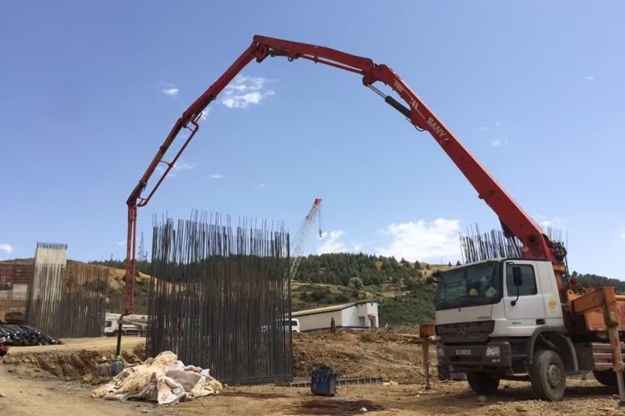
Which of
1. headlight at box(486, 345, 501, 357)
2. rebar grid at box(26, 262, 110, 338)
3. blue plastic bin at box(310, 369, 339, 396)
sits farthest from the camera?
rebar grid at box(26, 262, 110, 338)

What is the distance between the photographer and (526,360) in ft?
31.5

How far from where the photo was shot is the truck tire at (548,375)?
31.0ft

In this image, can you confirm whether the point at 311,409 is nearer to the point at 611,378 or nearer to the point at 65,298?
the point at 611,378

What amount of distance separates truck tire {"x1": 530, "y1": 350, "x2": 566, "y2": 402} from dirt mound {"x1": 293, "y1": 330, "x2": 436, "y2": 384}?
8516mm

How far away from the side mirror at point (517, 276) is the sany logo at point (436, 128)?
145 inches

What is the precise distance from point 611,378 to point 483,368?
376cm

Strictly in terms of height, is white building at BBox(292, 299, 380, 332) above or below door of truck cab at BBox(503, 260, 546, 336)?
above

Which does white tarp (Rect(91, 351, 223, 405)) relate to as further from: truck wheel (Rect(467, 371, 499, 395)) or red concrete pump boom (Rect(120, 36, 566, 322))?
red concrete pump boom (Rect(120, 36, 566, 322))

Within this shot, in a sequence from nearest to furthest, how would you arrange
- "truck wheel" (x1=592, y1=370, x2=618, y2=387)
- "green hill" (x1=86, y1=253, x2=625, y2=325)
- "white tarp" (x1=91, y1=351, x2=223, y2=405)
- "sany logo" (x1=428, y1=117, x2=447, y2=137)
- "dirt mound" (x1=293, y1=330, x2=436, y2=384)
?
"white tarp" (x1=91, y1=351, x2=223, y2=405)
"truck wheel" (x1=592, y1=370, x2=618, y2=387)
"sany logo" (x1=428, y1=117, x2=447, y2=137)
"dirt mound" (x1=293, y1=330, x2=436, y2=384)
"green hill" (x1=86, y1=253, x2=625, y2=325)

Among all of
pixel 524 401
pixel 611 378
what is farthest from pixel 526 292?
pixel 611 378

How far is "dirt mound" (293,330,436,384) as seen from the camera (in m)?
19.7

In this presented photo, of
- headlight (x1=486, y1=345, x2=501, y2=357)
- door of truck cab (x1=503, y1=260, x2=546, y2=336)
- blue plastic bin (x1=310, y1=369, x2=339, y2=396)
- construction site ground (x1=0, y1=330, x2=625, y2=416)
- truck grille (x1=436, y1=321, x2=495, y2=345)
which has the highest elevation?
door of truck cab (x1=503, y1=260, x2=546, y2=336)

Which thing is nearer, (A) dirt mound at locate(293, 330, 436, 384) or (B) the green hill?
(A) dirt mound at locate(293, 330, 436, 384)

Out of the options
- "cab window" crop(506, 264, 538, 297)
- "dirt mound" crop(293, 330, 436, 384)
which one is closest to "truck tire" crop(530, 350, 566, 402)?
"cab window" crop(506, 264, 538, 297)
